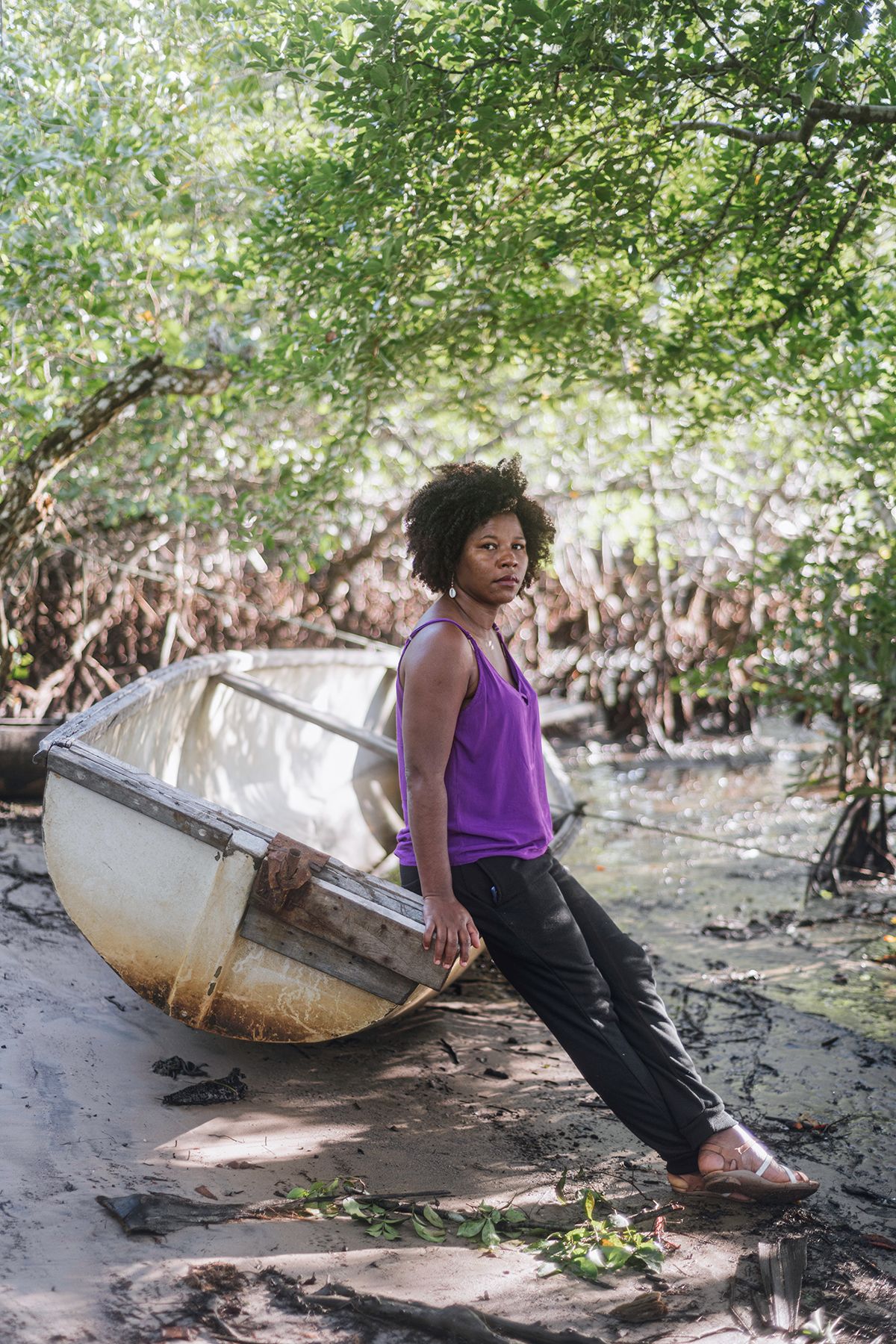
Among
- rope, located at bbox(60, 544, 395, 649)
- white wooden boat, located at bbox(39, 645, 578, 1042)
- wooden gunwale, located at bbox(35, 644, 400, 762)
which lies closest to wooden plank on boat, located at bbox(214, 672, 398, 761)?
wooden gunwale, located at bbox(35, 644, 400, 762)

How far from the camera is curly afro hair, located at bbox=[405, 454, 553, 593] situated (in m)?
2.87

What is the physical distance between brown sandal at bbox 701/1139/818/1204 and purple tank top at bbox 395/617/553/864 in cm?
88

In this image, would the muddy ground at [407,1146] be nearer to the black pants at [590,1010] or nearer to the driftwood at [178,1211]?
the driftwood at [178,1211]

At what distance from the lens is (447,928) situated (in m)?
2.73

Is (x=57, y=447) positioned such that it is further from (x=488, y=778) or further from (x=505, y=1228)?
(x=505, y=1228)

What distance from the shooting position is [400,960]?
9.49 feet

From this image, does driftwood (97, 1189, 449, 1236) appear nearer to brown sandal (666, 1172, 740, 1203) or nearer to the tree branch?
brown sandal (666, 1172, 740, 1203)

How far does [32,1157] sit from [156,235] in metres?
4.71

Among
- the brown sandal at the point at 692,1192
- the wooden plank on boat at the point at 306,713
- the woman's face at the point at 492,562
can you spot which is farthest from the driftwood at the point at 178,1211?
the wooden plank on boat at the point at 306,713

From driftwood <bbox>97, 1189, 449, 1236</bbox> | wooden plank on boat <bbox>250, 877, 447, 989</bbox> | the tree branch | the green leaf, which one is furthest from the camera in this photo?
the tree branch

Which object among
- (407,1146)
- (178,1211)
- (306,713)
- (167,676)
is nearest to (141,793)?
(178,1211)

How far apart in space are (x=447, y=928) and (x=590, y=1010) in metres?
0.41

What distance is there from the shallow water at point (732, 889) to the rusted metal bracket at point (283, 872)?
243cm

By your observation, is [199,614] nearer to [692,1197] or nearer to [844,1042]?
[844,1042]
